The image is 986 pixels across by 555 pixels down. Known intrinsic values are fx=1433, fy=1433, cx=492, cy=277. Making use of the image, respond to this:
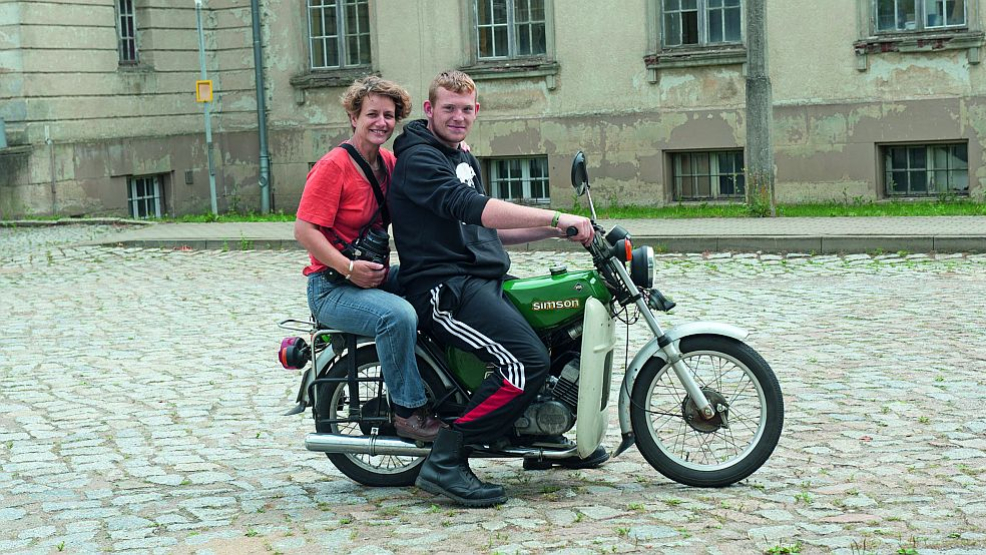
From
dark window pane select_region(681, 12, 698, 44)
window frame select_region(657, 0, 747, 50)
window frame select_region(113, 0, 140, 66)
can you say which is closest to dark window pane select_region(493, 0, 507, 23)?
window frame select_region(657, 0, 747, 50)

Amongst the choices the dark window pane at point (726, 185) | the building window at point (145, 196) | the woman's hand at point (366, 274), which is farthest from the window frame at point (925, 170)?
the woman's hand at point (366, 274)

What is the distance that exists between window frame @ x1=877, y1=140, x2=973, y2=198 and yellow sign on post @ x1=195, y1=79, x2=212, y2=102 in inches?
405

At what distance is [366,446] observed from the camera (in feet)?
19.3

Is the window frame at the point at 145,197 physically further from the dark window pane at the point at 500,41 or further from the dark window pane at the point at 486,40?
the dark window pane at the point at 500,41

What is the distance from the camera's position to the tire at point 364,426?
5.92 meters

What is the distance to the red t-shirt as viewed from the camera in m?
5.80

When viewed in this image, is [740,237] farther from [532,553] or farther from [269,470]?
[532,553]

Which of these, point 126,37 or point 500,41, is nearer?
point 500,41

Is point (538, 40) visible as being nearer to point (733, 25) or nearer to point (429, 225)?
point (733, 25)

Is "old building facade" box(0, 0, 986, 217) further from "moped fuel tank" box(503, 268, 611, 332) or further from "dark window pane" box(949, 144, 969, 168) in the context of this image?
"moped fuel tank" box(503, 268, 611, 332)

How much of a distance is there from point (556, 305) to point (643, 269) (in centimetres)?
37

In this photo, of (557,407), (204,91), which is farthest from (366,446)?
(204,91)

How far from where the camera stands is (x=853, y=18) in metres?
19.4

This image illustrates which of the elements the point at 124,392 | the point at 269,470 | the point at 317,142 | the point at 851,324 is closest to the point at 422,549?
the point at 269,470
